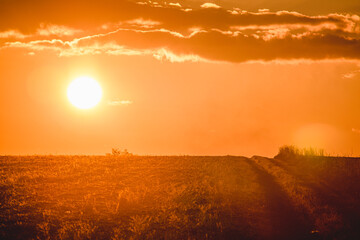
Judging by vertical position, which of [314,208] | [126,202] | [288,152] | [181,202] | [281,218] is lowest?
[281,218]

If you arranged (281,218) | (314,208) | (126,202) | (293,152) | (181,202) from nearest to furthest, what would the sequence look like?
(281,218) → (314,208) → (181,202) → (126,202) → (293,152)

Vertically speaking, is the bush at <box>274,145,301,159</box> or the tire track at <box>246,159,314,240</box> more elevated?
the bush at <box>274,145,301,159</box>

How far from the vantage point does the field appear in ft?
56.4

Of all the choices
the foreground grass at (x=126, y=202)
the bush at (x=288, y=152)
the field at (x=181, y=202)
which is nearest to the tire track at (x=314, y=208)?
the field at (x=181, y=202)

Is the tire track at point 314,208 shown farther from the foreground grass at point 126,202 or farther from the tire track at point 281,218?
the foreground grass at point 126,202

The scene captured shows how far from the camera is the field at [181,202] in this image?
17.2 m

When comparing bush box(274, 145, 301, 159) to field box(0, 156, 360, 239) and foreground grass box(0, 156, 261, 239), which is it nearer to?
field box(0, 156, 360, 239)

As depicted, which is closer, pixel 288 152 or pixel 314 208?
pixel 314 208

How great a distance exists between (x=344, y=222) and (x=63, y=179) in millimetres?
18739

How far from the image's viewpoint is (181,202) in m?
21.5

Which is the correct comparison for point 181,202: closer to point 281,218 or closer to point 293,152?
point 281,218

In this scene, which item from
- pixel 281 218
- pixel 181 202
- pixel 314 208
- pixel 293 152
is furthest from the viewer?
pixel 293 152

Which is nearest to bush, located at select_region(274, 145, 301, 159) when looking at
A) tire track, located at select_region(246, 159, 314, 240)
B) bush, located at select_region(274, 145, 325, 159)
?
bush, located at select_region(274, 145, 325, 159)

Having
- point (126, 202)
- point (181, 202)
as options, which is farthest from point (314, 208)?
point (126, 202)
